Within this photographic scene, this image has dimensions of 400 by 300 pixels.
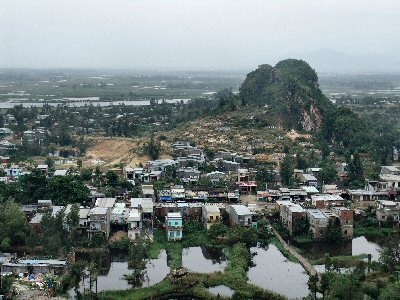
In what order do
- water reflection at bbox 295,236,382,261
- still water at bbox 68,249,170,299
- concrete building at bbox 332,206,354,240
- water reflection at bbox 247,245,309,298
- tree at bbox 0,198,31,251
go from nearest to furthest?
still water at bbox 68,249,170,299, water reflection at bbox 247,245,309,298, tree at bbox 0,198,31,251, water reflection at bbox 295,236,382,261, concrete building at bbox 332,206,354,240

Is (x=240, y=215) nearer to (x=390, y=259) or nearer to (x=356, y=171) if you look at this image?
(x=390, y=259)

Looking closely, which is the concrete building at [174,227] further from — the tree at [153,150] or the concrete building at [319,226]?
the tree at [153,150]

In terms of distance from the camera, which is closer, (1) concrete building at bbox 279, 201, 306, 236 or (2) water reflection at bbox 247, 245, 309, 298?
(2) water reflection at bbox 247, 245, 309, 298

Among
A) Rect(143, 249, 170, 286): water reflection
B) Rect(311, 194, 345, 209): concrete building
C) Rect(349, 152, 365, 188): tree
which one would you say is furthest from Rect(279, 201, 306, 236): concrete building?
Rect(349, 152, 365, 188): tree

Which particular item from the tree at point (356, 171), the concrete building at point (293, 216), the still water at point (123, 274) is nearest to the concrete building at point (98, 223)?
the still water at point (123, 274)

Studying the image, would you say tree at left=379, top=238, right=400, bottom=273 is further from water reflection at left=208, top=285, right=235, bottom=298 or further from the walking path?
water reflection at left=208, top=285, right=235, bottom=298

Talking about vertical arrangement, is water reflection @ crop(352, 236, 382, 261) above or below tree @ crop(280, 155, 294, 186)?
below

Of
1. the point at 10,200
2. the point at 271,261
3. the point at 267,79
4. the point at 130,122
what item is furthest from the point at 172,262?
the point at 267,79

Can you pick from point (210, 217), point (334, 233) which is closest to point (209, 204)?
point (210, 217)
